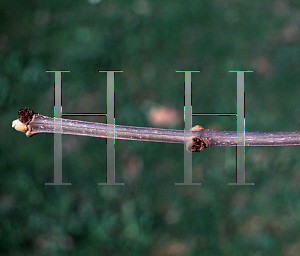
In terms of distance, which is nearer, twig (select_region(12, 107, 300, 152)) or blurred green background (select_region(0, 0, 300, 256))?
twig (select_region(12, 107, 300, 152))

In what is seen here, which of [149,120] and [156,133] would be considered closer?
[156,133]

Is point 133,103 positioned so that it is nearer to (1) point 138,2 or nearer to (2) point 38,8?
(1) point 138,2

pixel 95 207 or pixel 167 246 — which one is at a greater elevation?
pixel 95 207

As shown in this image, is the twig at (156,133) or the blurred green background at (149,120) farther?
the blurred green background at (149,120)

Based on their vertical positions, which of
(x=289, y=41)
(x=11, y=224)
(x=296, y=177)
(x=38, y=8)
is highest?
(x=38, y=8)

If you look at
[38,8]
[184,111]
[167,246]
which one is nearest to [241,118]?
[184,111]

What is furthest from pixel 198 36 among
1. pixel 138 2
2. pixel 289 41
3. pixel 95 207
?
pixel 95 207
